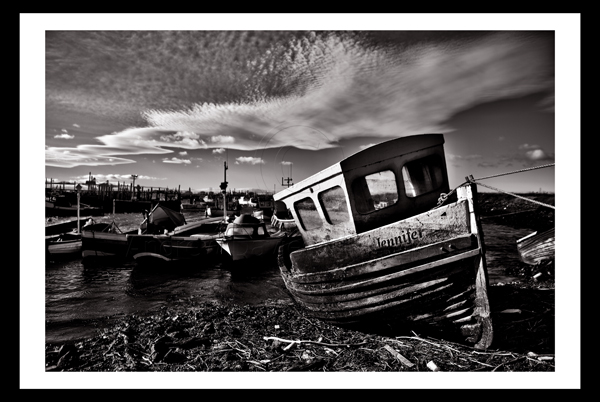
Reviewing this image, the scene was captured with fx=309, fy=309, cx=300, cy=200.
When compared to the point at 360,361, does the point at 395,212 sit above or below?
above

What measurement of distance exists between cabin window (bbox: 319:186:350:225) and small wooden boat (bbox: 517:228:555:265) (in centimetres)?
684

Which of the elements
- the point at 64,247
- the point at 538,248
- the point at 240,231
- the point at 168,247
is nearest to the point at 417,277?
the point at 538,248

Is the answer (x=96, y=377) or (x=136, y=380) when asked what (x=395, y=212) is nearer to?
(x=136, y=380)

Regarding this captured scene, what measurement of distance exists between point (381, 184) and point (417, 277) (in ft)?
3.91

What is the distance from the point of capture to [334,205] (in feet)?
13.4

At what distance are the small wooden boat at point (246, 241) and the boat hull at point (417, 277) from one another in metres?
6.98

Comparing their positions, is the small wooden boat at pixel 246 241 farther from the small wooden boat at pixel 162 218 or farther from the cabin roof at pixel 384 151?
the cabin roof at pixel 384 151

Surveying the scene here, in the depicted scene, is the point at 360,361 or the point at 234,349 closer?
the point at 360,361

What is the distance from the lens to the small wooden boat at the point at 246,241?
10531mm

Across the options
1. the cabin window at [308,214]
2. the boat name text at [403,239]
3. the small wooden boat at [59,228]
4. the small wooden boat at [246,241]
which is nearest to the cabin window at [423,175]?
the boat name text at [403,239]

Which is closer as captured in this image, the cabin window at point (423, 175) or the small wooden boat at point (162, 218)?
the cabin window at point (423, 175)
